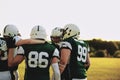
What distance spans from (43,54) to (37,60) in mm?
173

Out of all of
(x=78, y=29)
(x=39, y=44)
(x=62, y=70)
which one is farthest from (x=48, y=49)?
(x=78, y=29)

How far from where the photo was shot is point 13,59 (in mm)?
10570

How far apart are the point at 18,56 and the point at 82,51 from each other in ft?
6.70

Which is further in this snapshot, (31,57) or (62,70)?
(62,70)

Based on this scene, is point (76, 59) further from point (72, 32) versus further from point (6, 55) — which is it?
point (6, 55)

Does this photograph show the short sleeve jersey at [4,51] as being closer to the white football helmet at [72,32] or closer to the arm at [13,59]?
the arm at [13,59]

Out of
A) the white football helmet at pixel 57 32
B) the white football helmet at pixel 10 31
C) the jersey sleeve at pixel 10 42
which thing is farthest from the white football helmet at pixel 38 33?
the white football helmet at pixel 57 32

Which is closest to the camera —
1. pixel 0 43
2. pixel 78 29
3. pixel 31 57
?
pixel 31 57

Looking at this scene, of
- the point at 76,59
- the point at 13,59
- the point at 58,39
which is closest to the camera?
the point at 13,59

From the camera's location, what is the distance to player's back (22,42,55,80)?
33.4ft

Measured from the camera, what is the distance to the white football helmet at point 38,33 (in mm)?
10289

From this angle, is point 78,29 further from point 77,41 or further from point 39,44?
point 39,44

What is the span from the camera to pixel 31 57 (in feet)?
33.4

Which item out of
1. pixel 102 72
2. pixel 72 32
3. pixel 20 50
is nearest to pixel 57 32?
pixel 72 32
